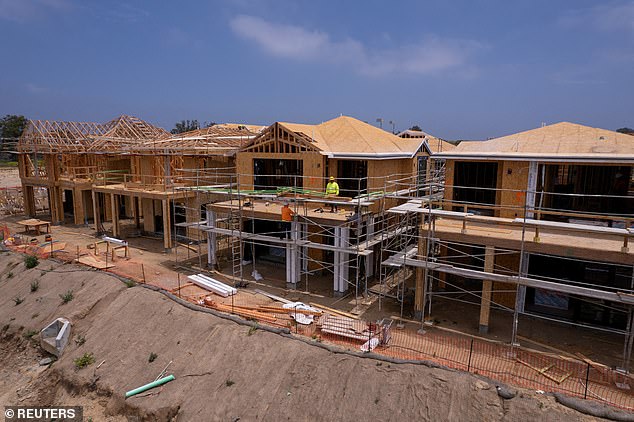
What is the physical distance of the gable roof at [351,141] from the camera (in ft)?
62.5

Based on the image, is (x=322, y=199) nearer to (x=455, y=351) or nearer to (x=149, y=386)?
(x=455, y=351)

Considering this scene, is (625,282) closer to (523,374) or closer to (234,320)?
(523,374)

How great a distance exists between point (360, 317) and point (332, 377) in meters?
4.12

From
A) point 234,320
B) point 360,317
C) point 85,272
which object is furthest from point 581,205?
point 85,272

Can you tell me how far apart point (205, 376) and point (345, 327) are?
480 cm

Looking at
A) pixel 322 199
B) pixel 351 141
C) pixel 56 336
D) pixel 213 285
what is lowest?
pixel 56 336

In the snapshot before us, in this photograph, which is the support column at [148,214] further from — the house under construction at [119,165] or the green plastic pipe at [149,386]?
the green plastic pipe at [149,386]

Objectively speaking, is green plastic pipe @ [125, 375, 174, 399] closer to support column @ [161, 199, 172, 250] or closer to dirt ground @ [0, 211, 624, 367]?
dirt ground @ [0, 211, 624, 367]

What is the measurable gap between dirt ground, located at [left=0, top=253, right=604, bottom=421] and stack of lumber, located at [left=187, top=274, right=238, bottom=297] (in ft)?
6.53

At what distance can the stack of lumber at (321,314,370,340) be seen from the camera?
544 inches

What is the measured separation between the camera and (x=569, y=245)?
40.9 ft

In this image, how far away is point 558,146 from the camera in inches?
592

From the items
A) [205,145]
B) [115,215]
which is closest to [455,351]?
[205,145]

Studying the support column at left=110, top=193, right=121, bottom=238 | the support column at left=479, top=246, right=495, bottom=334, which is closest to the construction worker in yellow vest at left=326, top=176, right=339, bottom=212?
the support column at left=479, top=246, right=495, bottom=334
